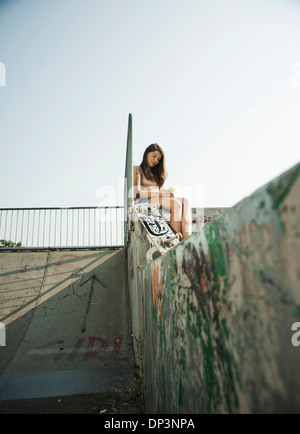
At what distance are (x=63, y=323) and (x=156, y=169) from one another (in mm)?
4023

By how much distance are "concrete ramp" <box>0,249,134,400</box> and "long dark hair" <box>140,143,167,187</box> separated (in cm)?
329

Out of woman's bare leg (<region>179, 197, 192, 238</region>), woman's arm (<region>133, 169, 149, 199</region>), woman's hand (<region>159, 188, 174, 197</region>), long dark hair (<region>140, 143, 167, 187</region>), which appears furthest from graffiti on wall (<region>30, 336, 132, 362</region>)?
long dark hair (<region>140, 143, 167, 187</region>)

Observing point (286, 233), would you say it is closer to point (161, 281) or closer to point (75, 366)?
point (161, 281)

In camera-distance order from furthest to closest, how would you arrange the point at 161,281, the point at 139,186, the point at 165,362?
the point at 139,186
the point at 161,281
the point at 165,362

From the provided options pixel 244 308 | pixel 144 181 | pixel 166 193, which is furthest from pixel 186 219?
pixel 244 308

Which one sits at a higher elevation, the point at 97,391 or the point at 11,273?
the point at 11,273

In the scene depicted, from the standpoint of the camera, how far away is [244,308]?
30.2 inches

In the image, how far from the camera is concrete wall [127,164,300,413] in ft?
1.95

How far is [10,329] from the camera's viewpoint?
5355 mm
